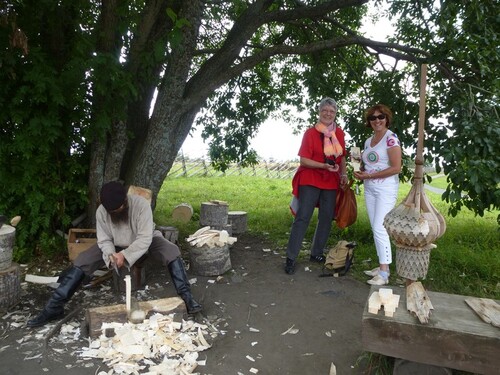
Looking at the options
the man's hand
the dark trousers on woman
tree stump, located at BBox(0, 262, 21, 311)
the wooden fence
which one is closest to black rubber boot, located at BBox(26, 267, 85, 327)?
the man's hand

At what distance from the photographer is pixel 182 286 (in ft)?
13.4

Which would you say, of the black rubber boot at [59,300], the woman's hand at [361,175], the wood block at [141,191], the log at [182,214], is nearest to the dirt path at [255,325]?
the black rubber boot at [59,300]

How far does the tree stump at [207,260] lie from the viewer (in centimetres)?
504

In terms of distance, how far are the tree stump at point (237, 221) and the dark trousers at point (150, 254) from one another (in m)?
2.42

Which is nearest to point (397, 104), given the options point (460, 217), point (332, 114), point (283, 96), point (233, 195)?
point (332, 114)

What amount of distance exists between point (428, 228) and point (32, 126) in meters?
4.40

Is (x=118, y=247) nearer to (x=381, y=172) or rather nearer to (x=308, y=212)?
(x=308, y=212)

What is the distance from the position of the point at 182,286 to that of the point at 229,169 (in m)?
15.6

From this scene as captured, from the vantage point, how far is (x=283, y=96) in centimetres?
870

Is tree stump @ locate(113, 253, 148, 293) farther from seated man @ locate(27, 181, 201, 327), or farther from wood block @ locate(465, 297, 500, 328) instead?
wood block @ locate(465, 297, 500, 328)

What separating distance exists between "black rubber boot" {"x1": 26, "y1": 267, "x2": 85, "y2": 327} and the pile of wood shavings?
0.62 meters

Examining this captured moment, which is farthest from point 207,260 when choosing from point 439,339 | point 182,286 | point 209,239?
point 439,339

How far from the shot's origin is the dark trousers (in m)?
3.99

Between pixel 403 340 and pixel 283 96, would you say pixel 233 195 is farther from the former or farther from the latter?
pixel 403 340
